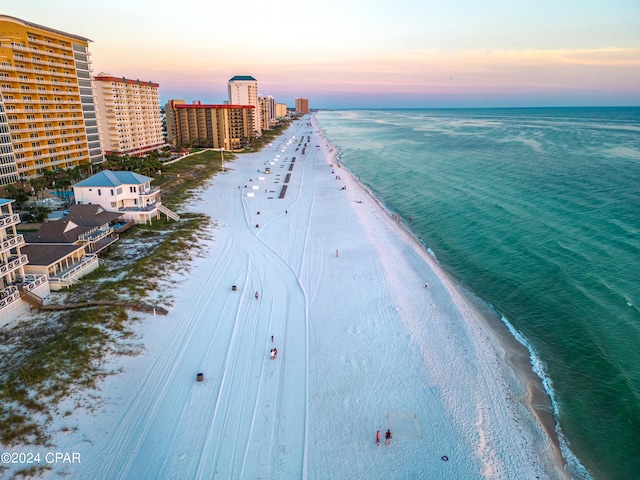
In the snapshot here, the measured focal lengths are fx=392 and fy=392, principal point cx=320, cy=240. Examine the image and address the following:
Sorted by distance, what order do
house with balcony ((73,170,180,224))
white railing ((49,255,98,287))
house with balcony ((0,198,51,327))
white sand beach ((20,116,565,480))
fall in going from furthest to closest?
house with balcony ((73,170,180,224)) < white railing ((49,255,98,287)) < house with balcony ((0,198,51,327)) < white sand beach ((20,116,565,480))

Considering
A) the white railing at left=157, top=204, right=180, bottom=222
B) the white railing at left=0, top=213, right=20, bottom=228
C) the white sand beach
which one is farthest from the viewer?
the white railing at left=157, top=204, right=180, bottom=222

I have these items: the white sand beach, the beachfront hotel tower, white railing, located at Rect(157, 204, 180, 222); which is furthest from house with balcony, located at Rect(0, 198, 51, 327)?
the beachfront hotel tower

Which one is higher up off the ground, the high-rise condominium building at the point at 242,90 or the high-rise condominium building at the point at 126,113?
the high-rise condominium building at the point at 242,90

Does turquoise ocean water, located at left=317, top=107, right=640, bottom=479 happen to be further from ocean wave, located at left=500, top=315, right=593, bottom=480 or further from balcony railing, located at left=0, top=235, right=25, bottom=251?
balcony railing, located at left=0, top=235, right=25, bottom=251

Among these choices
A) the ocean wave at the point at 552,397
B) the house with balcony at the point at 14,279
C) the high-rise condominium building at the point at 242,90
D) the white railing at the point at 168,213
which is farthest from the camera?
the high-rise condominium building at the point at 242,90

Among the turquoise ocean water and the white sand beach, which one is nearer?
the white sand beach

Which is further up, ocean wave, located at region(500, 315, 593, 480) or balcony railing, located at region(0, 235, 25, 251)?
balcony railing, located at region(0, 235, 25, 251)

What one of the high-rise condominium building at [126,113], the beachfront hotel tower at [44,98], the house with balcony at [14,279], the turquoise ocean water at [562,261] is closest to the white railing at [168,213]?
the house with balcony at [14,279]

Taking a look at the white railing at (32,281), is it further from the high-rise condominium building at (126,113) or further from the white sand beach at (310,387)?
the high-rise condominium building at (126,113)
